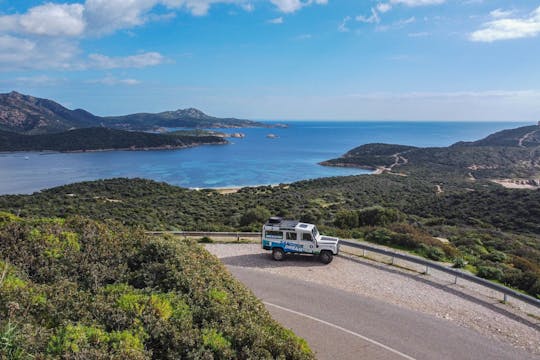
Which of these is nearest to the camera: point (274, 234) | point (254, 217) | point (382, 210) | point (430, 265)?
point (430, 265)

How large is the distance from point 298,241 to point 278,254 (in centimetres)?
111

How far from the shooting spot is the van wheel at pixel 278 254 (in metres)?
14.9

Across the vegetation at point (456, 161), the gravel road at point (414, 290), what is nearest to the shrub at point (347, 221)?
the gravel road at point (414, 290)

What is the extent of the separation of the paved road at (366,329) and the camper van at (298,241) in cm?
256

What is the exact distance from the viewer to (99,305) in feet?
17.4

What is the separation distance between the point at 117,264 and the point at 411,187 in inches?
2414

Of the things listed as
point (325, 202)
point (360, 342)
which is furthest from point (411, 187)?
point (360, 342)

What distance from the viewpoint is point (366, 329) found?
941 centimetres

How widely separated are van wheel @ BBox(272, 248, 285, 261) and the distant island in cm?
6719

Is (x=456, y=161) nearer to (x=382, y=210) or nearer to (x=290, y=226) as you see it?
(x=382, y=210)

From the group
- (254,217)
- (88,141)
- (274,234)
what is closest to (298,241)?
(274,234)

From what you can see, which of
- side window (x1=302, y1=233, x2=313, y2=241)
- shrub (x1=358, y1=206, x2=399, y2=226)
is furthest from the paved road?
shrub (x1=358, y1=206, x2=399, y2=226)

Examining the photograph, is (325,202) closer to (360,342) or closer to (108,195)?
(108,195)

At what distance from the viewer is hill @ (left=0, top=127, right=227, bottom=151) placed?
126875 millimetres
